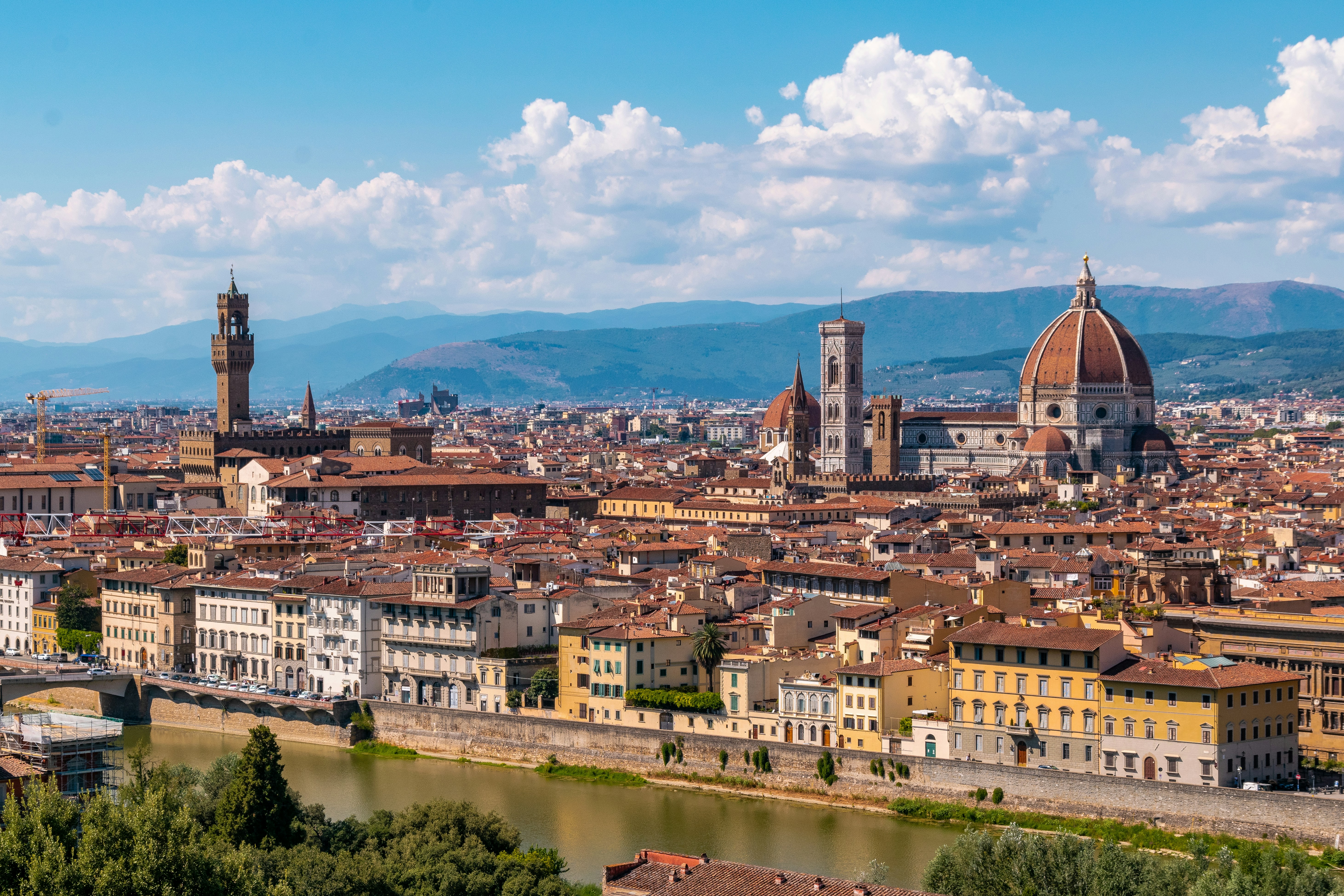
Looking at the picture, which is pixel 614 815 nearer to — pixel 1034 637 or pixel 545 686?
pixel 545 686

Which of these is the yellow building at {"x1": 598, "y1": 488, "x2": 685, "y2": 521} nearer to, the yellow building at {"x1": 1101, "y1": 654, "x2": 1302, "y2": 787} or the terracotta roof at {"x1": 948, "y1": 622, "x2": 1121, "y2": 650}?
the terracotta roof at {"x1": 948, "y1": 622, "x2": 1121, "y2": 650}

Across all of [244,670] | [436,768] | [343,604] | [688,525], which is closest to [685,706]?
[436,768]

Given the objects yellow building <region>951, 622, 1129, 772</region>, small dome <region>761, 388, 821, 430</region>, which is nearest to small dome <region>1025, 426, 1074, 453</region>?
small dome <region>761, 388, 821, 430</region>

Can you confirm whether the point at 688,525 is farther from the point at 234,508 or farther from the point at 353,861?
the point at 353,861

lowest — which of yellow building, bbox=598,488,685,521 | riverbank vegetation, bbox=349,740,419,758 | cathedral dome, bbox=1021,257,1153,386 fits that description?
riverbank vegetation, bbox=349,740,419,758

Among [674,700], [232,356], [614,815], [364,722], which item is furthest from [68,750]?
[232,356]

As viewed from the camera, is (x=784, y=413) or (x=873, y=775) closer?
(x=873, y=775)
